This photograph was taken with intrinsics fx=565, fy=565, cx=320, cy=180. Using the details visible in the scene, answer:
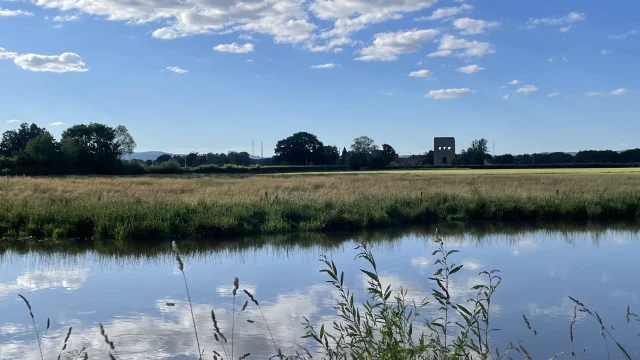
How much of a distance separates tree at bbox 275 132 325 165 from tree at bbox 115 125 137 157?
24512mm

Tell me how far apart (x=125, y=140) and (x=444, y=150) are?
53827 millimetres

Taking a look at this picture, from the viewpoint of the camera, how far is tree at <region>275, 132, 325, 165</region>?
9675 centimetres

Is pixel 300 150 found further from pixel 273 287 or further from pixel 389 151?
pixel 273 287

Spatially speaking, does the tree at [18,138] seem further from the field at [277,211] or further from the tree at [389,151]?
the field at [277,211]

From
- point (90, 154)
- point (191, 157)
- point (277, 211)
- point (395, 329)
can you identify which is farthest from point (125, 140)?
point (395, 329)

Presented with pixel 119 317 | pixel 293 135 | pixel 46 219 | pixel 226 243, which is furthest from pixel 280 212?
pixel 293 135

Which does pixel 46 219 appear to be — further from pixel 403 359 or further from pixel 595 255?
pixel 403 359

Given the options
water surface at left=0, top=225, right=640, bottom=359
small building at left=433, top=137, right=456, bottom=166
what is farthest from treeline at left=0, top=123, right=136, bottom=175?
small building at left=433, top=137, right=456, bottom=166

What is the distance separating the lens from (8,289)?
8.84 meters

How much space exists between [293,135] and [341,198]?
8054 centimetres

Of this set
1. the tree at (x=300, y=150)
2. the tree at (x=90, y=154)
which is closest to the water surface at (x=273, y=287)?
the tree at (x=90, y=154)

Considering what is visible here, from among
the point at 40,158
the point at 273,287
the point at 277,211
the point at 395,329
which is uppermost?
the point at 40,158

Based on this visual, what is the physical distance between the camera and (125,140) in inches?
3474

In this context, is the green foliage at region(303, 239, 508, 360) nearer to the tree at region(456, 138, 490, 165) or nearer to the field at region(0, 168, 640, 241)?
the field at region(0, 168, 640, 241)
